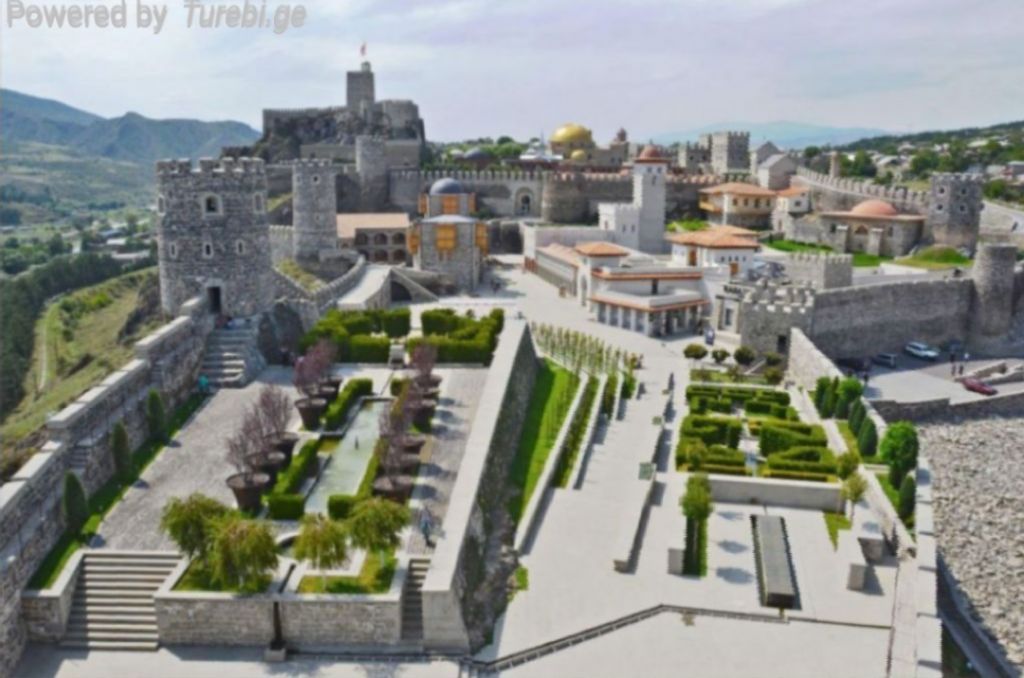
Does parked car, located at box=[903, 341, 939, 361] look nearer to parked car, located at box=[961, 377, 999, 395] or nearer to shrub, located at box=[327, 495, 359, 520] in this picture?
parked car, located at box=[961, 377, 999, 395]

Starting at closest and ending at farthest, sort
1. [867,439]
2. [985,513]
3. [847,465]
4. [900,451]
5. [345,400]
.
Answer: [847,465], [900,451], [345,400], [867,439], [985,513]

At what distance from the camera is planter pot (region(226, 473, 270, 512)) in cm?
1480

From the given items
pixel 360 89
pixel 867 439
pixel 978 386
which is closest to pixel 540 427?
pixel 867 439

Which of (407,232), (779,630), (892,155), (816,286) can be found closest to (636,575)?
(779,630)

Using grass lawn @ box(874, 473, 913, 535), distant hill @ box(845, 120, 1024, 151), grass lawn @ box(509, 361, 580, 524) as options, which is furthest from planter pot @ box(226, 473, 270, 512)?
distant hill @ box(845, 120, 1024, 151)

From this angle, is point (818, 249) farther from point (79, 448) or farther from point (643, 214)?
point (79, 448)

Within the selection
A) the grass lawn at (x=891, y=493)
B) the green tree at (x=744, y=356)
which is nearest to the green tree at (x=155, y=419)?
the grass lawn at (x=891, y=493)

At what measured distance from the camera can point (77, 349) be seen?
166 feet

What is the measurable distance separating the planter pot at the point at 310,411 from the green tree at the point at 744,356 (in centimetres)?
1404

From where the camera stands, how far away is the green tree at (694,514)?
1567cm

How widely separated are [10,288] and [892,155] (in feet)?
271

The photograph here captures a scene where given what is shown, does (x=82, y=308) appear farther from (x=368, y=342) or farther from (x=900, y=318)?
(x=900, y=318)

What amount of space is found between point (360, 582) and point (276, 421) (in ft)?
14.5

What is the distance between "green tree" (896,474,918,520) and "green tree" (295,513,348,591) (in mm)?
10696
